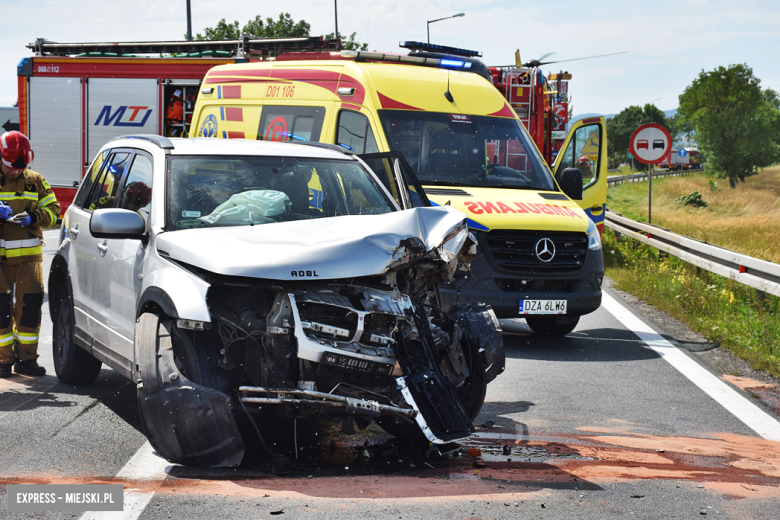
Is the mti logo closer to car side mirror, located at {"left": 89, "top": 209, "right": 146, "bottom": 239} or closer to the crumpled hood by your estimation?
car side mirror, located at {"left": 89, "top": 209, "right": 146, "bottom": 239}

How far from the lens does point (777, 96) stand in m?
156

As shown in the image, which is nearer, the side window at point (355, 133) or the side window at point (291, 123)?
the side window at point (355, 133)

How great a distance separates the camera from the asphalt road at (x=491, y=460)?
4027 mm

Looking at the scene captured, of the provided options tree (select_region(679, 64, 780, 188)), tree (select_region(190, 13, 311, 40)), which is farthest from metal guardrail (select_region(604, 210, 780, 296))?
tree (select_region(679, 64, 780, 188))

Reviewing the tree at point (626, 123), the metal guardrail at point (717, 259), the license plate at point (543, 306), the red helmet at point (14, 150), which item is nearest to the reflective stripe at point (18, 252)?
the red helmet at point (14, 150)

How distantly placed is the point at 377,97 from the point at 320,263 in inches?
209

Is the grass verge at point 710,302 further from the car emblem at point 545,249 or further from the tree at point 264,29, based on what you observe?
the tree at point 264,29

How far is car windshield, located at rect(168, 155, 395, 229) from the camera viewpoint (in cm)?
527

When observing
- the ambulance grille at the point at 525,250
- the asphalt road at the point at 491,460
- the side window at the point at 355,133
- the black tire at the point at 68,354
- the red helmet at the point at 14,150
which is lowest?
the asphalt road at the point at 491,460

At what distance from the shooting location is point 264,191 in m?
5.56

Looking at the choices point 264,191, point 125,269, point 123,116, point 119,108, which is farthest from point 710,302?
point 119,108

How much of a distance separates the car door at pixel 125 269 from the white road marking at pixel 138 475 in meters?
0.69

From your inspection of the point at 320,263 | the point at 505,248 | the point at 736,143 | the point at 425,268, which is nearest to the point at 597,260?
the point at 505,248

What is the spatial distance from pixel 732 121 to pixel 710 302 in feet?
246
